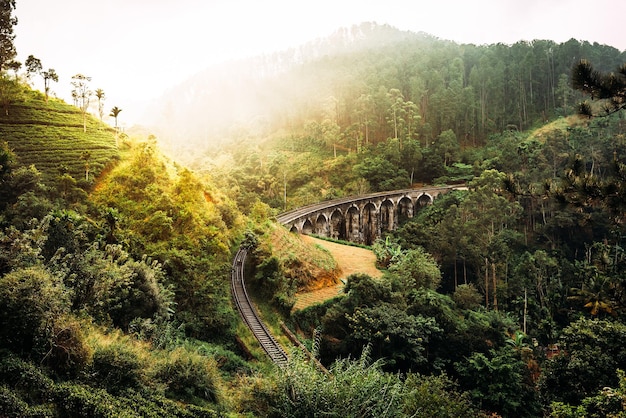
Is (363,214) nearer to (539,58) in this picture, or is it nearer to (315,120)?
(315,120)

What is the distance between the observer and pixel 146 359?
358 inches

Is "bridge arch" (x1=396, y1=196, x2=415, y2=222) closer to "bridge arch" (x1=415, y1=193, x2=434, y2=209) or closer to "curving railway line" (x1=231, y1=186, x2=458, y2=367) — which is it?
"bridge arch" (x1=415, y1=193, x2=434, y2=209)

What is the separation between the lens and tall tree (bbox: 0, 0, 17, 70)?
21053 millimetres

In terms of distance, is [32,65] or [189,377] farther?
[32,65]

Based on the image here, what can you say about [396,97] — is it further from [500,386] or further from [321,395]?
[321,395]

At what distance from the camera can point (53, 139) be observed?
2570cm

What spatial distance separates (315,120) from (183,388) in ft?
212

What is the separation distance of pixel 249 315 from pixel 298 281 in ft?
16.5

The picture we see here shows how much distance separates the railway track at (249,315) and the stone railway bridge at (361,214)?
10.3 meters

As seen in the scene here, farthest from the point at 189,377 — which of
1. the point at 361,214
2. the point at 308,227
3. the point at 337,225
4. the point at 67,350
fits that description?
the point at 361,214

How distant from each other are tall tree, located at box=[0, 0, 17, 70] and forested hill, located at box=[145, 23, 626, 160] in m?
32.0

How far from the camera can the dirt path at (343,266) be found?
22672 millimetres

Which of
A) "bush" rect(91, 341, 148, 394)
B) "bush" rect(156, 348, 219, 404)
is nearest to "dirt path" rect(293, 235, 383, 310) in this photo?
"bush" rect(156, 348, 219, 404)

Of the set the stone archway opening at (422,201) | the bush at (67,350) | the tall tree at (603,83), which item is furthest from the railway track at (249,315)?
the stone archway opening at (422,201)
